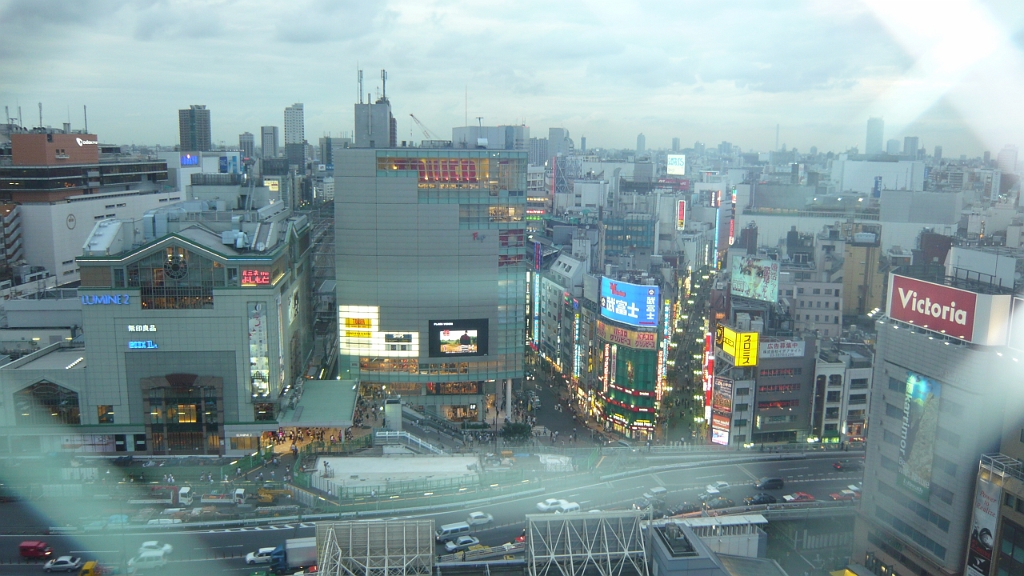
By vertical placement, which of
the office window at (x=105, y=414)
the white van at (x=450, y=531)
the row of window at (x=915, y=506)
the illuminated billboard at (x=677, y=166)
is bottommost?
the white van at (x=450, y=531)

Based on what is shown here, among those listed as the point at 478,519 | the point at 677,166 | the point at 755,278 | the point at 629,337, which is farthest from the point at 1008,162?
the point at 677,166

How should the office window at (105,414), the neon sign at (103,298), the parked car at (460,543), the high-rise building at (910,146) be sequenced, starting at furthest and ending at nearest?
the high-rise building at (910,146)
the office window at (105,414)
the neon sign at (103,298)
the parked car at (460,543)

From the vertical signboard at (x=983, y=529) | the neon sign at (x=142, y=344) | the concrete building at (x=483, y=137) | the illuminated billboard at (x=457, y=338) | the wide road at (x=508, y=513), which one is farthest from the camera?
the concrete building at (x=483, y=137)

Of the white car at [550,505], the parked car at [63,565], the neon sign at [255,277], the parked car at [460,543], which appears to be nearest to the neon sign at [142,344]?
the neon sign at [255,277]

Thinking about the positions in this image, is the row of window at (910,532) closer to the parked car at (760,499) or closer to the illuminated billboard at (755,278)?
the parked car at (760,499)

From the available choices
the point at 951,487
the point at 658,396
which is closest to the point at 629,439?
the point at 658,396
